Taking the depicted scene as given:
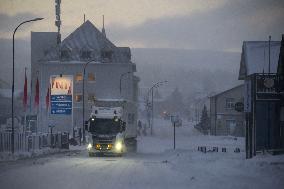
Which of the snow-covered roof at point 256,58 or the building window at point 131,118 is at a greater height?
the snow-covered roof at point 256,58

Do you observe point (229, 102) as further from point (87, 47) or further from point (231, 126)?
point (87, 47)

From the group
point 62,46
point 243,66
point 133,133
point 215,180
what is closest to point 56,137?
point 133,133

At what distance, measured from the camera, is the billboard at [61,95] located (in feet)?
164

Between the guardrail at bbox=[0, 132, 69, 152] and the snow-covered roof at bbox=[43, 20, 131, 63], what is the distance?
36611mm

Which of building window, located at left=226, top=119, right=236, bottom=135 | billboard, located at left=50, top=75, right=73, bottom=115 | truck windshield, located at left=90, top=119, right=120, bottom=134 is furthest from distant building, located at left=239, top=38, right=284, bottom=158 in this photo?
building window, located at left=226, top=119, right=236, bottom=135

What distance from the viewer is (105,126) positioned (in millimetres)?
36062

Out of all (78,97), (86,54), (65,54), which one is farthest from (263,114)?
(65,54)

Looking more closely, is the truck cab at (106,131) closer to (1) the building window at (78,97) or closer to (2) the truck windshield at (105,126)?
(2) the truck windshield at (105,126)

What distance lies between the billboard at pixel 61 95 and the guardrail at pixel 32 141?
7.81 ft

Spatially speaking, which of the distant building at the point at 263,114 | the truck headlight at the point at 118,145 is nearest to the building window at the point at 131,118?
the truck headlight at the point at 118,145

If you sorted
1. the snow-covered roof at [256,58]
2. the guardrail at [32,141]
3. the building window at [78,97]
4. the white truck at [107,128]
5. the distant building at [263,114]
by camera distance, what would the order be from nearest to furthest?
the distant building at [263,114]
the white truck at [107,128]
the guardrail at [32,141]
the snow-covered roof at [256,58]
the building window at [78,97]

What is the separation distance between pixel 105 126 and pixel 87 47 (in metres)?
49.5

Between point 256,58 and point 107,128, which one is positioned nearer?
point 107,128

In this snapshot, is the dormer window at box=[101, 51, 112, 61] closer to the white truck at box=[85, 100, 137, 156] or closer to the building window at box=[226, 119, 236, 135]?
the building window at box=[226, 119, 236, 135]
